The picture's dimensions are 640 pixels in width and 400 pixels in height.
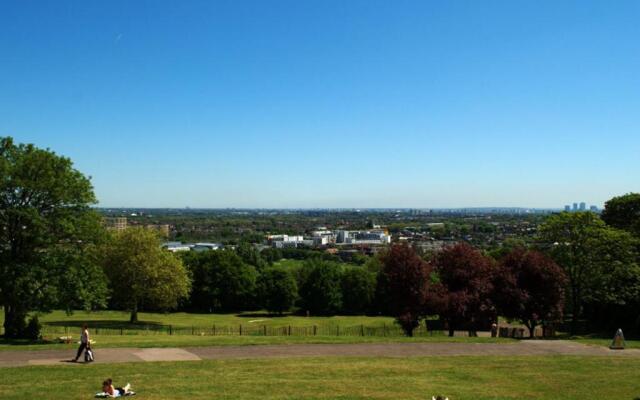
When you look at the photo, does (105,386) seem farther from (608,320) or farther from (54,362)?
(608,320)

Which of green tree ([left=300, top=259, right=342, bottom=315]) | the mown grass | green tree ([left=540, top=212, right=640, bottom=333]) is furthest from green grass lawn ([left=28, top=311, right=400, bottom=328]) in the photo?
the mown grass

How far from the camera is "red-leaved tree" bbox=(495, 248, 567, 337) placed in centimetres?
3847

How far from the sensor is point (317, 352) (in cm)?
2741

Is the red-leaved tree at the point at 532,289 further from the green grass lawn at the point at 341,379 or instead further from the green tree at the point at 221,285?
the green tree at the point at 221,285

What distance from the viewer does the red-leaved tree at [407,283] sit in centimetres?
3691

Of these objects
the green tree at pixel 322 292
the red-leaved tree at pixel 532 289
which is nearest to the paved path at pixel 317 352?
the red-leaved tree at pixel 532 289

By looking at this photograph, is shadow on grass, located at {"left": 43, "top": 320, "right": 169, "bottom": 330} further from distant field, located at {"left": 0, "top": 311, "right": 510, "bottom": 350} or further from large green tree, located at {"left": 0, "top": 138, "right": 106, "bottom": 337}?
large green tree, located at {"left": 0, "top": 138, "right": 106, "bottom": 337}

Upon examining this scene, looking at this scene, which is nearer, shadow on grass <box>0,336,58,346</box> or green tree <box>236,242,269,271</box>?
shadow on grass <box>0,336,58,346</box>

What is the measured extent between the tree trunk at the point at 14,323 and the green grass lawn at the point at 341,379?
920 cm

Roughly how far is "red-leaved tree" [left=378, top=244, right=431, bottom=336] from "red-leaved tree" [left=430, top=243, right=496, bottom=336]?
1.08 m

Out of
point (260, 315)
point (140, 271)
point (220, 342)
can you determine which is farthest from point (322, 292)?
point (220, 342)

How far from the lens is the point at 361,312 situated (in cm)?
8181

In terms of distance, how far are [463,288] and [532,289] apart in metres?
5.22

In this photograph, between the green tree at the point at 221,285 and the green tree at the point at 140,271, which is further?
the green tree at the point at 221,285
